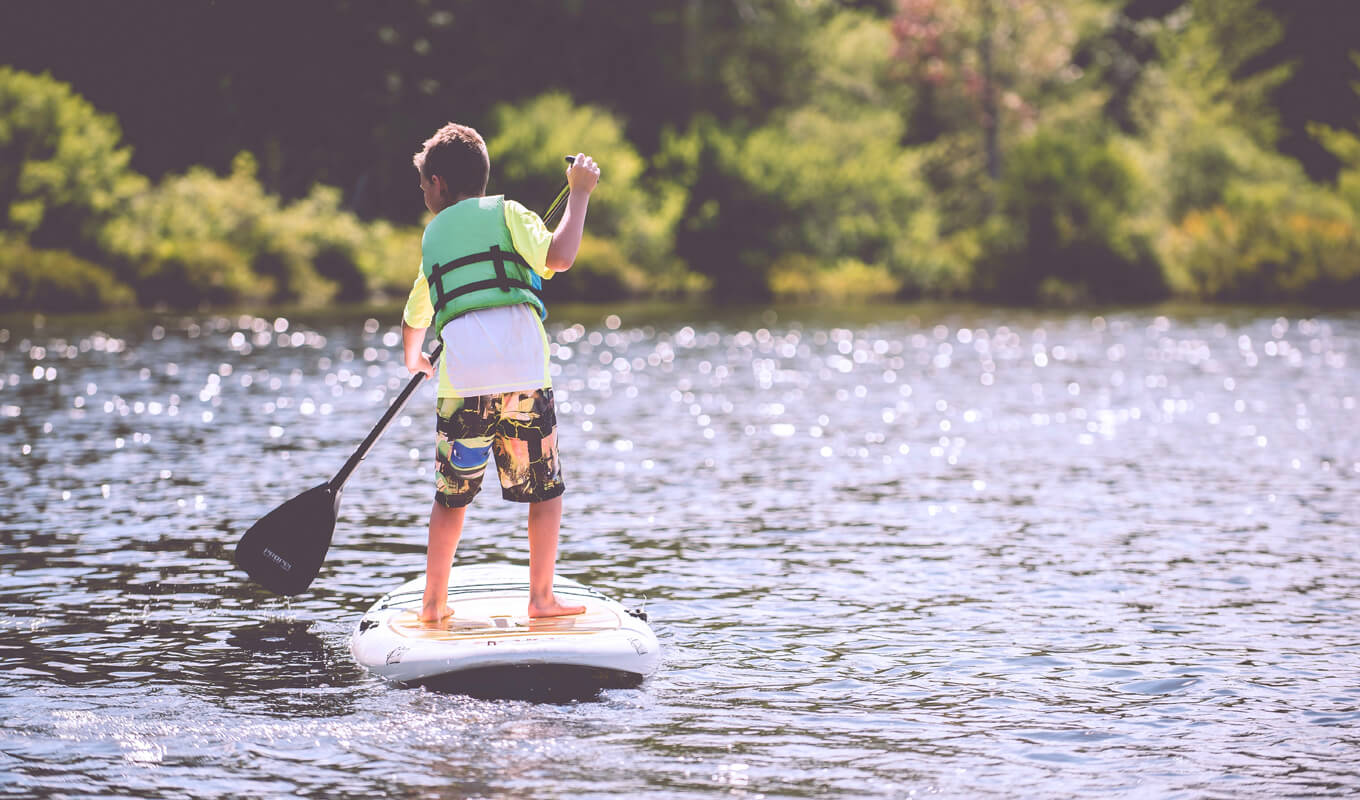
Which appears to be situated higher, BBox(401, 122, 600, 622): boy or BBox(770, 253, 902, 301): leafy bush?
BBox(770, 253, 902, 301): leafy bush

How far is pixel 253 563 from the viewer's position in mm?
8680

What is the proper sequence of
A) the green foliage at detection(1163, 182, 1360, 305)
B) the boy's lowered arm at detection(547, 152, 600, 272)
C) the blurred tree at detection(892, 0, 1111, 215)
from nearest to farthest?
the boy's lowered arm at detection(547, 152, 600, 272), the green foliage at detection(1163, 182, 1360, 305), the blurred tree at detection(892, 0, 1111, 215)

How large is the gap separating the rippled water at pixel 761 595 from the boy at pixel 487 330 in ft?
3.26

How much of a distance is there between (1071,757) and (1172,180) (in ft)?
172

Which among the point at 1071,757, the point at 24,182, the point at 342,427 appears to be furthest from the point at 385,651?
the point at 24,182

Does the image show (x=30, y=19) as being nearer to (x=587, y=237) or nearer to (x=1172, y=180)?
(x=587, y=237)

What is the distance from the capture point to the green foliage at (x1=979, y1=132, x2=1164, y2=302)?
175ft

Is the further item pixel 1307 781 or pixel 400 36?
pixel 400 36

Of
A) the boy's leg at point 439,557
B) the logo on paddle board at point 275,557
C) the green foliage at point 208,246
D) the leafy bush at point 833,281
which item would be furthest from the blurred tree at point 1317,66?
the boy's leg at point 439,557

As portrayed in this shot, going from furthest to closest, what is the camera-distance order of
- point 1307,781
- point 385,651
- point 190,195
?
point 190,195 → point 385,651 → point 1307,781

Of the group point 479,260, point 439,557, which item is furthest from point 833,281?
point 479,260

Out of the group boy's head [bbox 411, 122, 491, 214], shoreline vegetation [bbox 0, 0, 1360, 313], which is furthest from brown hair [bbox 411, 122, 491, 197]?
shoreline vegetation [bbox 0, 0, 1360, 313]

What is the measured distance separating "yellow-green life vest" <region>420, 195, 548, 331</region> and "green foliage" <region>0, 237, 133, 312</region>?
3742cm

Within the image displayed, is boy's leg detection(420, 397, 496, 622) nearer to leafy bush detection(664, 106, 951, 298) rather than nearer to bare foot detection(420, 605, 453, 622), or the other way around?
bare foot detection(420, 605, 453, 622)
